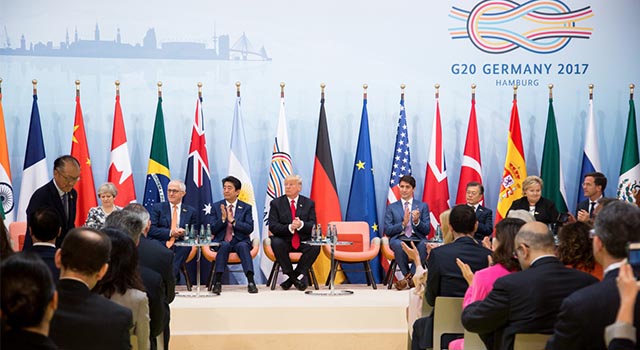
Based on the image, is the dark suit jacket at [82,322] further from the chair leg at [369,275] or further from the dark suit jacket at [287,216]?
the chair leg at [369,275]

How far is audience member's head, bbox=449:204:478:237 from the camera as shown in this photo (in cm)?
533

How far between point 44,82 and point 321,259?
3904 mm

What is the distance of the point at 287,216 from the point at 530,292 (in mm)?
5577

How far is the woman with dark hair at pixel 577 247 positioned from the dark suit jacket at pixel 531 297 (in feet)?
0.80

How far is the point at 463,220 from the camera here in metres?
5.33

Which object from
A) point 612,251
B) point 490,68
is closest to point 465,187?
point 490,68

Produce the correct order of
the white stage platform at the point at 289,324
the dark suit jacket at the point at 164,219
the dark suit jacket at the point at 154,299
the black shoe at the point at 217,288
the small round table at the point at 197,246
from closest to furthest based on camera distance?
the dark suit jacket at the point at 154,299, the white stage platform at the point at 289,324, the small round table at the point at 197,246, the black shoe at the point at 217,288, the dark suit jacket at the point at 164,219

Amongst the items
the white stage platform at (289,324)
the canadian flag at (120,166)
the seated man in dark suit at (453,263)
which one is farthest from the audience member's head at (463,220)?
the canadian flag at (120,166)

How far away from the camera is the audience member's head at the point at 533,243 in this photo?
13.5 ft

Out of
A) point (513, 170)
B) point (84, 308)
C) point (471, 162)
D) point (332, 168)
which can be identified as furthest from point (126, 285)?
point (513, 170)

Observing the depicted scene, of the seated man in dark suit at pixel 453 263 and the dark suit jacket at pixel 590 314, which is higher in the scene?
the dark suit jacket at pixel 590 314

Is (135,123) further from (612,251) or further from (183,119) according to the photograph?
(612,251)

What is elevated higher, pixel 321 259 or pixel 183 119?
pixel 183 119

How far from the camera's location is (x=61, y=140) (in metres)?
10.3
